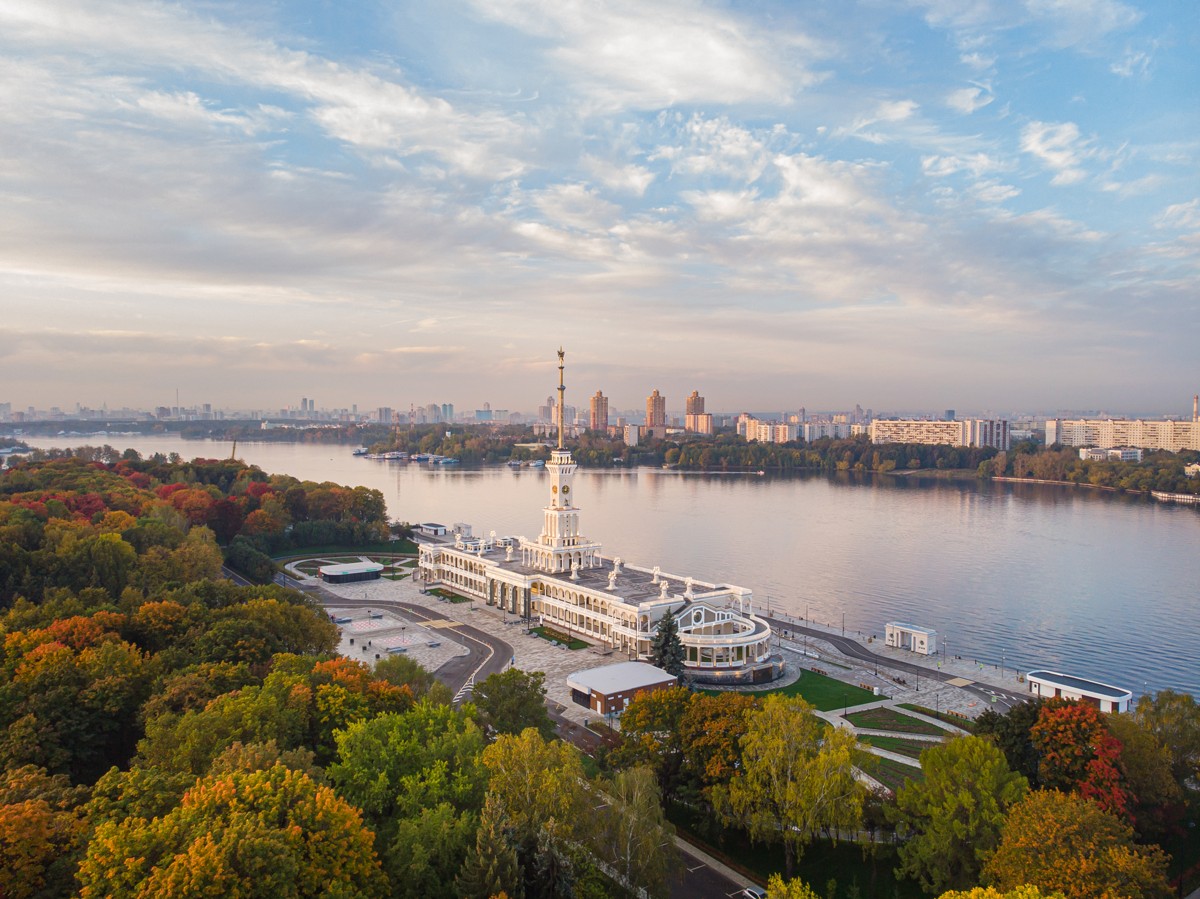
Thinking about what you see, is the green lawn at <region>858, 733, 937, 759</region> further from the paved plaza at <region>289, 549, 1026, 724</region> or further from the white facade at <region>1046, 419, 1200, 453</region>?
the white facade at <region>1046, 419, 1200, 453</region>

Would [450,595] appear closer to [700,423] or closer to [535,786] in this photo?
[535,786]

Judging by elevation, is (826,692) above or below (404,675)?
below

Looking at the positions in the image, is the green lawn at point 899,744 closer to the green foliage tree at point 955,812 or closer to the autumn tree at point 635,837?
the green foliage tree at point 955,812

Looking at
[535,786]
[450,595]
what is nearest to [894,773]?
[535,786]

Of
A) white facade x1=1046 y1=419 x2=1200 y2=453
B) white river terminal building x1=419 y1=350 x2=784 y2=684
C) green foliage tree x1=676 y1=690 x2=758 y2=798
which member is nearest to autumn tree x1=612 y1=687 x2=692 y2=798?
green foliage tree x1=676 y1=690 x2=758 y2=798

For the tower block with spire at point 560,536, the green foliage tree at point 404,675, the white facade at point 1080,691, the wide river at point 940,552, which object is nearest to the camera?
the green foliage tree at point 404,675

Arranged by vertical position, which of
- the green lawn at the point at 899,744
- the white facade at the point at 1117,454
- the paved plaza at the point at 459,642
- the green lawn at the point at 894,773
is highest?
the white facade at the point at 1117,454

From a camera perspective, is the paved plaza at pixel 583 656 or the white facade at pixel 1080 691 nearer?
the white facade at pixel 1080 691

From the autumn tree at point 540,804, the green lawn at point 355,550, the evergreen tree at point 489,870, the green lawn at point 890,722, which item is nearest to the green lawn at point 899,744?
the green lawn at point 890,722
